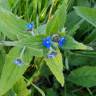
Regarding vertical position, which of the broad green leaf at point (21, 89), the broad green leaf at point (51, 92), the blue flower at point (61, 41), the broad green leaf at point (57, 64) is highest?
the blue flower at point (61, 41)

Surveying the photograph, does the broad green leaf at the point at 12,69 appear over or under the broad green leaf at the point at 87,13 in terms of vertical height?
under

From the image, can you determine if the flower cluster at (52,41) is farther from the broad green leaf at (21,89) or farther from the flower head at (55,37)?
the broad green leaf at (21,89)

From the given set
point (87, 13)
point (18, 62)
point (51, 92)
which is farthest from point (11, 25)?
point (51, 92)


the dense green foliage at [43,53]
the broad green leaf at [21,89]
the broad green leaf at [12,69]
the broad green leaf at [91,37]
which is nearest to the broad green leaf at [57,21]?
the dense green foliage at [43,53]

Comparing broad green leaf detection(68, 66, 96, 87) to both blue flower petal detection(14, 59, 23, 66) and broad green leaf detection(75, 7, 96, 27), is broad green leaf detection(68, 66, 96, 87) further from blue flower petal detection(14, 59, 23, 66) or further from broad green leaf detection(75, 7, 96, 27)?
blue flower petal detection(14, 59, 23, 66)

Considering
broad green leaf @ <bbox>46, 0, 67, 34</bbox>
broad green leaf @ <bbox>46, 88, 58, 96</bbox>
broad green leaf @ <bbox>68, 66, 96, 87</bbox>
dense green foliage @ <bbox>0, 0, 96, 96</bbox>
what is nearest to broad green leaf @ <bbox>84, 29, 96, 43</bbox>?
dense green foliage @ <bbox>0, 0, 96, 96</bbox>
